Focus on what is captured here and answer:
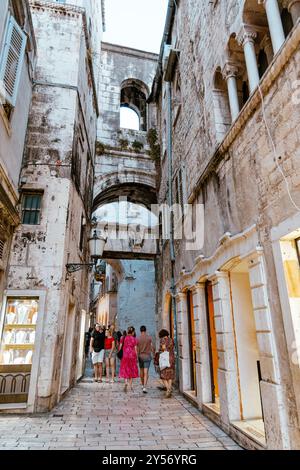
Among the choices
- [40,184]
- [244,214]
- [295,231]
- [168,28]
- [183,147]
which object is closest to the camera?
[295,231]

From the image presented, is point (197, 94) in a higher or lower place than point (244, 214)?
higher

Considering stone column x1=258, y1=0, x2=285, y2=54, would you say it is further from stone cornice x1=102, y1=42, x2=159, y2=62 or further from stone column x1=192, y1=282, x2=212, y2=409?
stone cornice x1=102, y1=42, x2=159, y2=62

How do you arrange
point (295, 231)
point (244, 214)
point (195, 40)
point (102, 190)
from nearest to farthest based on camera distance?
point (295, 231) → point (244, 214) → point (195, 40) → point (102, 190)

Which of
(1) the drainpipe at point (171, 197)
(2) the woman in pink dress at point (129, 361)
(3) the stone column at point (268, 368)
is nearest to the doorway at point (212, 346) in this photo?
(3) the stone column at point (268, 368)

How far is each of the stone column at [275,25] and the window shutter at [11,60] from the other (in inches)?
176

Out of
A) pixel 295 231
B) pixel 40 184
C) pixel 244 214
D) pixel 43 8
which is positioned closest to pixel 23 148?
pixel 40 184

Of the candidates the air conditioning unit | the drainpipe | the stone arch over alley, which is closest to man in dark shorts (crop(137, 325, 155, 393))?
the drainpipe

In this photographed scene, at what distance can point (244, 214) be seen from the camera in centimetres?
430

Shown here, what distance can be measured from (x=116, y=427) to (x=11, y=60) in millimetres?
6946

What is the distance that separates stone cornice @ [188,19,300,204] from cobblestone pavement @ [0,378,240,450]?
445 cm

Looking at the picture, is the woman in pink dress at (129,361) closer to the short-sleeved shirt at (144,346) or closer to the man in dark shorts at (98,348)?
the short-sleeved shirt at (144,346)

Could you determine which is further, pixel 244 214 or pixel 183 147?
pixel 183 147

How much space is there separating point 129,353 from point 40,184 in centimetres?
489
